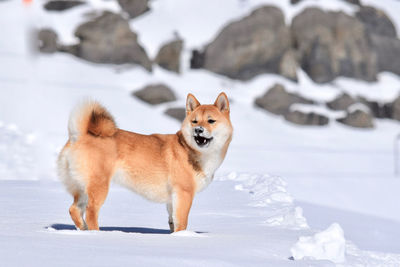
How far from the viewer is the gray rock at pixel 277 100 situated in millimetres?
21641

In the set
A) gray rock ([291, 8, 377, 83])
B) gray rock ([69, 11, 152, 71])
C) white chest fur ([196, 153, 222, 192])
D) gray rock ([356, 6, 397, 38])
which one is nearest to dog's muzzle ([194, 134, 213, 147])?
white chest fur ([196, 153, 222, 192])

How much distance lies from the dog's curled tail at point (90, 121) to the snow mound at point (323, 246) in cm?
186

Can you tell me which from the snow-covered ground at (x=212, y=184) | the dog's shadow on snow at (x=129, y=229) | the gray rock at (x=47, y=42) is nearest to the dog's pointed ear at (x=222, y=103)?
the snow-covered ground at (x=212, y=184)

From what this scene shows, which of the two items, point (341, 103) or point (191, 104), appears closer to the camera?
point (191, 104)

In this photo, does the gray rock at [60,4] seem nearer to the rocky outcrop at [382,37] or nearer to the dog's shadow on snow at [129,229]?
the rocky outcrop at [382,37]

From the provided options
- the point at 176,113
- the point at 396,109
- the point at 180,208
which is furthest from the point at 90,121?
the point at 396,109

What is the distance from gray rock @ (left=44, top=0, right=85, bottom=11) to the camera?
22125mm

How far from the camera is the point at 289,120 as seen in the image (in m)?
21.2

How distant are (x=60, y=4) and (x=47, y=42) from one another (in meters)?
2.44

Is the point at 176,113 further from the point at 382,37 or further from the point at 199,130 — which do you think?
the point at 199,130

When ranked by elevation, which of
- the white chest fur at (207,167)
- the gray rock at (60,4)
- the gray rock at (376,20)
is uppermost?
the gray rock at (376,20)

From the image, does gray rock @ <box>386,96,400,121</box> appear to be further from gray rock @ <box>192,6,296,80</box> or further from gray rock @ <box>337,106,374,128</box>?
gray rock @ <box>192,6,296,80</box>

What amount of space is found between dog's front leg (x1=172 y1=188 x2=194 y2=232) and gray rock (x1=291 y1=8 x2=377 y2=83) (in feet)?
66.6

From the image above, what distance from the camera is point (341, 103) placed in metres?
22.8
